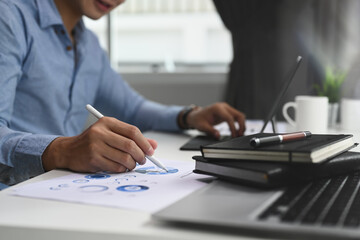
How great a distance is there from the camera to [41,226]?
574 millimetres

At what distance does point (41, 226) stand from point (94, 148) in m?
0.31

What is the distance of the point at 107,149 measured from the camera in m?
0.88

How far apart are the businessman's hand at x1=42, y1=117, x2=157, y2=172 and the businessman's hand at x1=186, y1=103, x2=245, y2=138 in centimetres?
56

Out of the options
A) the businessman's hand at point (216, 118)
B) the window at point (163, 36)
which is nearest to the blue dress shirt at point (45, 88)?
the businessman's hand at point (216, 118)

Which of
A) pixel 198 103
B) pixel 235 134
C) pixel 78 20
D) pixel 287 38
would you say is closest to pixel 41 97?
pixel 78 20

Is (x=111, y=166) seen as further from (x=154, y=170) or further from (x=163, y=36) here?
(x=163, y=36)

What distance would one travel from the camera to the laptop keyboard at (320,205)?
55cm

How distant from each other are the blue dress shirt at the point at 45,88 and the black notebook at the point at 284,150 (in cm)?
37

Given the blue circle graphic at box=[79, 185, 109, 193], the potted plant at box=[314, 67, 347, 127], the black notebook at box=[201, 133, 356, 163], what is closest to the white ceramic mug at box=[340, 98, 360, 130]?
the potted plant at box=[314, 67, 347, 127]

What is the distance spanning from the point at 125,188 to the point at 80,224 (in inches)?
7.5

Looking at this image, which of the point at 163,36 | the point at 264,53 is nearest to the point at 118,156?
the point at 264,53

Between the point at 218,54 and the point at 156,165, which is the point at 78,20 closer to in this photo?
the point at 156,165

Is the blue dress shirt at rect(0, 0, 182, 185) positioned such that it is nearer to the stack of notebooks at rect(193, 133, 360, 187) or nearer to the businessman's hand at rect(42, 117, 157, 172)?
the businessman's hand at rect(42, 117, 157, 172)

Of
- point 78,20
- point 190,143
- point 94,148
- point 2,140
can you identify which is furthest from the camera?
point 78,20
